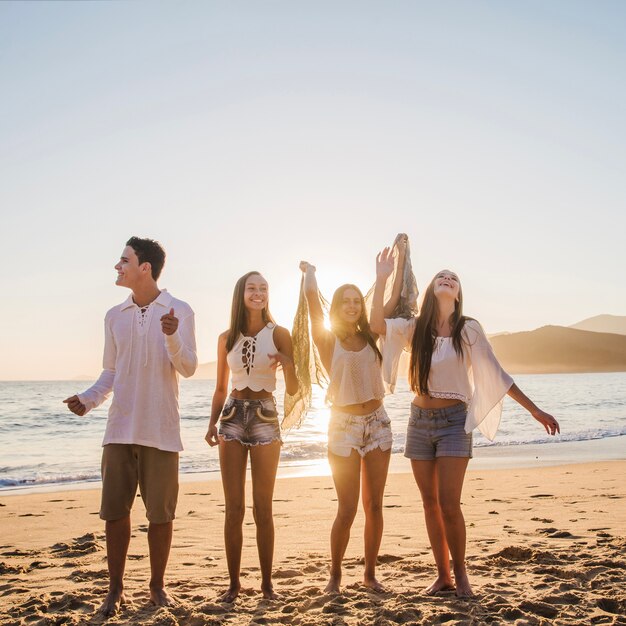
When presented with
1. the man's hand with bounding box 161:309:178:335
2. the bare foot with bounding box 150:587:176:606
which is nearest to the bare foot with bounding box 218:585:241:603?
the bare foot with bounding box 150:587:176:606

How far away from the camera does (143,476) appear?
189 inches

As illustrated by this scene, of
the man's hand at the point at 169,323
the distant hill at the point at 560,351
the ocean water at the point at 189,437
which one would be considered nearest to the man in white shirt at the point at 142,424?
the man's hand at the point at 169,323

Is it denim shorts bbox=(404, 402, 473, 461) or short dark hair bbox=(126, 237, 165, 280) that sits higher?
short dark hair bbox=(126, 237, 165, 280)

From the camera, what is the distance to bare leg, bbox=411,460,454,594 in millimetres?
5004

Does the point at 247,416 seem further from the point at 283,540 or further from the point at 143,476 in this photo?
the point at 283,540

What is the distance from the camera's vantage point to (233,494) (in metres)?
4.97

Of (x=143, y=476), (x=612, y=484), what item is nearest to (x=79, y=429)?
(x=612, y=484)

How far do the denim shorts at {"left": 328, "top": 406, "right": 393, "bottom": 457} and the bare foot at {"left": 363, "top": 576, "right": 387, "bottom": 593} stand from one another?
913 millimetres

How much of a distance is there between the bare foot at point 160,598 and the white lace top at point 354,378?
168cm

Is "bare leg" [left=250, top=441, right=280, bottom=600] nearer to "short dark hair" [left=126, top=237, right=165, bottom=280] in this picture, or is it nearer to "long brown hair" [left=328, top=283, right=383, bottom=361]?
"long brown hair" [left=328, top=283, right=383, bottom=361]

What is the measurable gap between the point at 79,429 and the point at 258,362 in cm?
2090

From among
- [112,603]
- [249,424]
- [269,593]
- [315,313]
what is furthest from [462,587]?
[112,603]

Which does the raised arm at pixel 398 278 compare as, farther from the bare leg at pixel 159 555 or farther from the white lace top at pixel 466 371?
the bare leg at pixel 159 555

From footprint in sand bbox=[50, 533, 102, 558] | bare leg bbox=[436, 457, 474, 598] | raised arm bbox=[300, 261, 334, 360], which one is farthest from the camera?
footprint in sand bbox=[50, 533, 102, 558]
